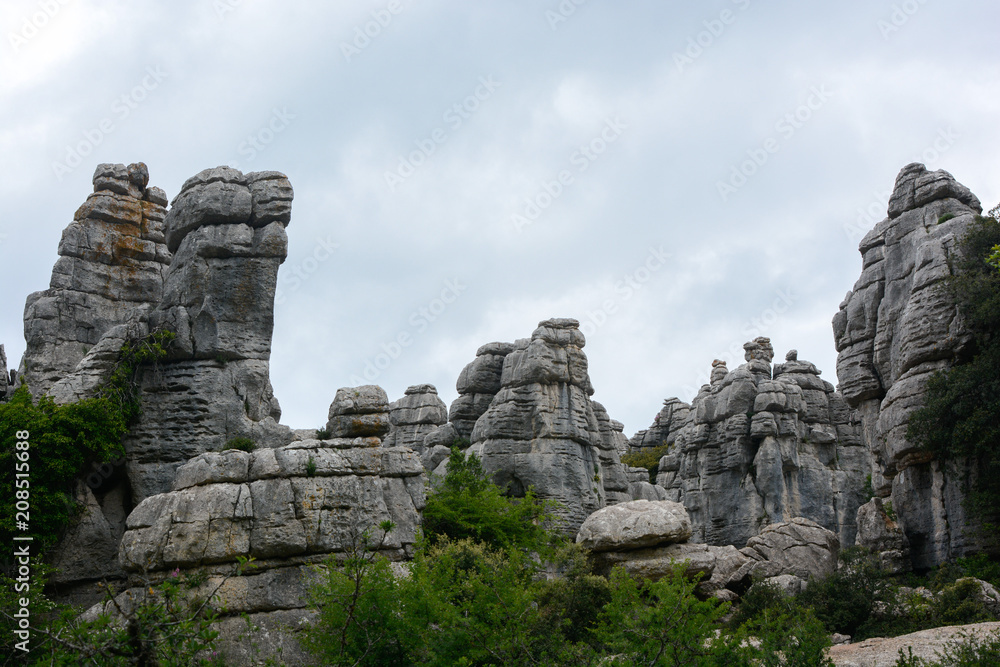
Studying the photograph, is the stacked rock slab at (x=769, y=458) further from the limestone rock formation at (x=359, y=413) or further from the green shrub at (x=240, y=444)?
the green shrub at (x=240, y=444)

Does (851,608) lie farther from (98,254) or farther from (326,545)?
(98,254)

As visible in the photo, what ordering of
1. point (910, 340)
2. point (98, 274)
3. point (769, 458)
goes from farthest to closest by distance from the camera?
point (769, 458) < point (98, 274) < point (910, 340)

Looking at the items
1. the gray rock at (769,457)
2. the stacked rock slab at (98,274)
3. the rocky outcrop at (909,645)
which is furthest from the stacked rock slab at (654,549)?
the gray rock at (769,457)

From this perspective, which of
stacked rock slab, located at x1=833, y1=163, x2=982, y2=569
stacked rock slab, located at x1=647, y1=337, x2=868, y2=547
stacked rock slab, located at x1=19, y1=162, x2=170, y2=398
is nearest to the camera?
stacked rock slab, located at x1=833, y1=163, x2=982, y2=569

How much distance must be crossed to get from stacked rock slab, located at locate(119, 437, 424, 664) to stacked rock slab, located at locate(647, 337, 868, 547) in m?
28.8

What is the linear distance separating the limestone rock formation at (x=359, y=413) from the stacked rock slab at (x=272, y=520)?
560mm

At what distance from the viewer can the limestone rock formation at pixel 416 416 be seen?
47.0 metres

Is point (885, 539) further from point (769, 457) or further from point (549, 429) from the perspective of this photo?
point (769, 457)

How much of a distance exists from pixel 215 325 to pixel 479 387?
17772mm

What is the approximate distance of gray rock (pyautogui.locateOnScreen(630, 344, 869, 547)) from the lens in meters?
44.1

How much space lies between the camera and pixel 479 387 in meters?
41.4

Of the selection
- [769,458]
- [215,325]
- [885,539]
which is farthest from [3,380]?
→ [769,458]

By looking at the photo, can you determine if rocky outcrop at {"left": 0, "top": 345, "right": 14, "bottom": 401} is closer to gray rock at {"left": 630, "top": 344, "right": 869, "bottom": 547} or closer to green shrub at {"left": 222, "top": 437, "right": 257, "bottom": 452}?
green shrub at {"left": 222, "top": 437, "right": 257, "bottom": 452}

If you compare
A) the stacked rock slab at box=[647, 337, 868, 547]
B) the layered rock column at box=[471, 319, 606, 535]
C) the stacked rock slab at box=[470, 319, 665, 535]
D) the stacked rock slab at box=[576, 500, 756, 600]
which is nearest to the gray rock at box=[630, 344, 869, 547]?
the stacked rock slab at box=[647, 337, 868, 547]
